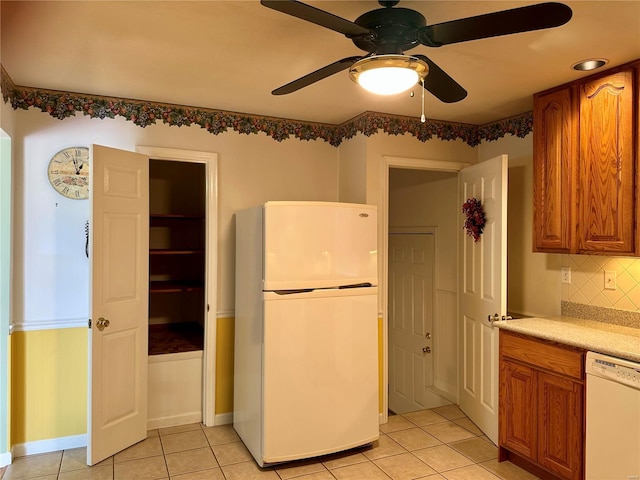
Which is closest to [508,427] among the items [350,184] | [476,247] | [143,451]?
[476,247]

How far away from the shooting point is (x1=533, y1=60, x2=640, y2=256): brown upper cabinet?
8.12 feet

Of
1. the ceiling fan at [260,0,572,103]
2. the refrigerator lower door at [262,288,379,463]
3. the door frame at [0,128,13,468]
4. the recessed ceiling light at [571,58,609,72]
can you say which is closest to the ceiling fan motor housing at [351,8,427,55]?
the ceiling fan at [260,0,572,103]

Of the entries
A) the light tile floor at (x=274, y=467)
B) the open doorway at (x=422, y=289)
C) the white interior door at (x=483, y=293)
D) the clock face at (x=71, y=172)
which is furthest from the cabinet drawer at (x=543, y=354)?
the clock face at (x=71, y=172)

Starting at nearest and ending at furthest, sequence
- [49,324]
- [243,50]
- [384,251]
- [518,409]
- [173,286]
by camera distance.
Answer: [243,50], [518,409], [49,324], [384,251], [173,286]

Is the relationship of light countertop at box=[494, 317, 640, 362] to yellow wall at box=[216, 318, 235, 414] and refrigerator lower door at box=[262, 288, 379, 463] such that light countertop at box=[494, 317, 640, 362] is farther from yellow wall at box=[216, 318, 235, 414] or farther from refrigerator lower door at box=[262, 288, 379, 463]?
yellow wall at box=[216, 318, 235, 414]

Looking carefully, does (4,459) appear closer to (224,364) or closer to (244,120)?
(224,364)

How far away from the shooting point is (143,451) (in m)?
3.09

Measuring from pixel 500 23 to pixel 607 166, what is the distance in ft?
4.91

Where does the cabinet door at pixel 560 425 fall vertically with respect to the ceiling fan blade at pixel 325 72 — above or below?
below

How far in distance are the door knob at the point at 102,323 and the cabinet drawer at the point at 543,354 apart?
244 cm

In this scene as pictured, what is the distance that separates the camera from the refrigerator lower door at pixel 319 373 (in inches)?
111

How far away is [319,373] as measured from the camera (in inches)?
115

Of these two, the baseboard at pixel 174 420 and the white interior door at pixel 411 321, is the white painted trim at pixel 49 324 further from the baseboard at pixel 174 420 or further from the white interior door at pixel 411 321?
the white interior door at pixel 411 321

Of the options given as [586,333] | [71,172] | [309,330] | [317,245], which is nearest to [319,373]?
[309,330]
